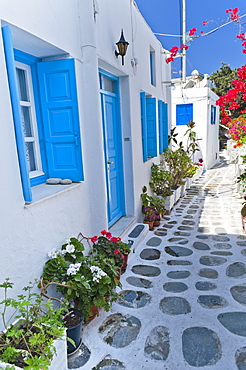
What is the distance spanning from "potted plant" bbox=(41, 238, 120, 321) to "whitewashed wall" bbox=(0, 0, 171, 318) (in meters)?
0.14

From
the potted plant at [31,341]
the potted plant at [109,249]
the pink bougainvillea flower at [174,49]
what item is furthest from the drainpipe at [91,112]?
the pink bougainvillea flower at [174,49]

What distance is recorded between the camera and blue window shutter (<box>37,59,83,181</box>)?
3221 millimetres

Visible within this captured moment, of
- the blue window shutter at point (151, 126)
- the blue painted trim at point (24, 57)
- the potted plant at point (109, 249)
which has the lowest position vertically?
the potted plant at point (109, 249)

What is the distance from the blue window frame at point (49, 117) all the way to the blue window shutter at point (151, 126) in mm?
3658

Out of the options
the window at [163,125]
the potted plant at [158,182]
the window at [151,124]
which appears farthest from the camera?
the window at [163,125]

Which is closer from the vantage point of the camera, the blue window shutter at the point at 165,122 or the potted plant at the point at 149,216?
the potted plant at the point at 149,216

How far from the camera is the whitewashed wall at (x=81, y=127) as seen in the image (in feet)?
7.44

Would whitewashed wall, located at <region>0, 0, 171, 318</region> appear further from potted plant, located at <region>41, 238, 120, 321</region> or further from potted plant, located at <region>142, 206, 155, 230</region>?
potted plant, located at <region>142, 206, 155, 230</region>

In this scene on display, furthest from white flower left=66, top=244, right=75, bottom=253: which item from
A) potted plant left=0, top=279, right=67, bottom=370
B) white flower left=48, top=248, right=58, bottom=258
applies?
potted plant left=0, top=279, right=67, bottom=370

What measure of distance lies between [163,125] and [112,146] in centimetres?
358

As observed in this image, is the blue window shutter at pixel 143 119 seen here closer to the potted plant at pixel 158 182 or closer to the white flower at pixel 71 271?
the potted plant at pixel 158 182

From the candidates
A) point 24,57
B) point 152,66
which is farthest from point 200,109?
point 24,57

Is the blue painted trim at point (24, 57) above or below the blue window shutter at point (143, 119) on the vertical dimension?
above

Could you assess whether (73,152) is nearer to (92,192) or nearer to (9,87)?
(92,192)
